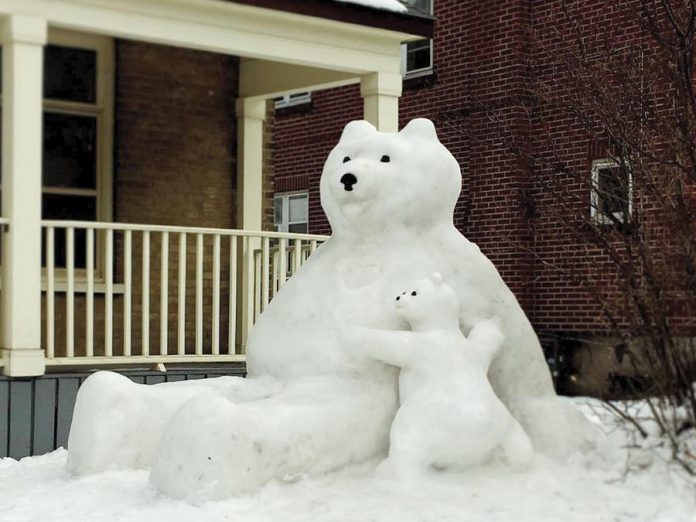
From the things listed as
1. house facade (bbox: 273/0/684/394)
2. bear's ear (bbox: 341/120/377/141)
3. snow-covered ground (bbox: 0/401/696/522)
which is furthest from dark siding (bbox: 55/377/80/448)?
house facade (bbox: 273/0/684/394)

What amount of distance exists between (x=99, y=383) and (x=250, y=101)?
6.08 meters

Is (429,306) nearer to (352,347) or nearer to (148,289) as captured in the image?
(352,347)

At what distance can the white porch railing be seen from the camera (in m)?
8.45

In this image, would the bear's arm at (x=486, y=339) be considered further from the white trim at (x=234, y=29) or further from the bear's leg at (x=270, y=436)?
the white trim at (x=234, y=29)

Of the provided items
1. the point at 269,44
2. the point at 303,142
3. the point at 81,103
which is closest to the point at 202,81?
the point at 81,103

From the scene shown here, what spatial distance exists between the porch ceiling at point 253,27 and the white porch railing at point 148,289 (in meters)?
1.37

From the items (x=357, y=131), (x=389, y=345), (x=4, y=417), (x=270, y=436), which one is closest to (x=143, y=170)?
(x=4, y=417)

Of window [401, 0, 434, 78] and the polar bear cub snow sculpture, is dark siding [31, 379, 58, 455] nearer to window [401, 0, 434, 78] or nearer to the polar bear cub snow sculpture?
the polar bear cub snow sculpture

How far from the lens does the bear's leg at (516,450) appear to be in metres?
5.02

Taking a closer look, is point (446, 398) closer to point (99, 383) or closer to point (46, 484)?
point (99, 383)

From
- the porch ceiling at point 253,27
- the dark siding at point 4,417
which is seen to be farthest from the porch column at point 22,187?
the porch ceiling at point 253,27

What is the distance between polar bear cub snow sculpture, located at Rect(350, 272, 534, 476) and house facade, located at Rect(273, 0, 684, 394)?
307 inches

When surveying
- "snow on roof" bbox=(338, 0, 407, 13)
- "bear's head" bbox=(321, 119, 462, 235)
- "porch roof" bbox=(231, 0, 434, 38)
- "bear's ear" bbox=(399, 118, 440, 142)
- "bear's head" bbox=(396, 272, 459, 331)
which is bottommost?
"bear's head" bbox=(396, 272, 459, 331)

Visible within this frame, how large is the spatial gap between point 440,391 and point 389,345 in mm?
294
